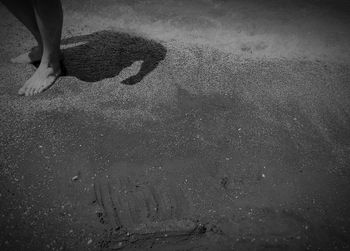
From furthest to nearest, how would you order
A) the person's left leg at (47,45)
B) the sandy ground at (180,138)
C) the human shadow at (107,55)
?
the human shadow at (107,55), the person's left leg at (47,45), the sandy ground at (180,138)

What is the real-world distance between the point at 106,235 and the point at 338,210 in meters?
1.71

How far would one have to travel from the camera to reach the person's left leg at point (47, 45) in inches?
93.7

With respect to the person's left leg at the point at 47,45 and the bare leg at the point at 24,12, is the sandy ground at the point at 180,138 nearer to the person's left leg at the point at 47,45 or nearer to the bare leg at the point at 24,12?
the person's left leg at the point at 47,45

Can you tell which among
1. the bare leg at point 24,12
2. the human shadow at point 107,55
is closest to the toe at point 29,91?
the human shadow at point 107,55

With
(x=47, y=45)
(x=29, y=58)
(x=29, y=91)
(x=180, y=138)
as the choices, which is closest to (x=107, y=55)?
(x=47, y=45)

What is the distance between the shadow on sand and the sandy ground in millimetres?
21

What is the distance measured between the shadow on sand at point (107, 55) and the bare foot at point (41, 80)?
169 mm

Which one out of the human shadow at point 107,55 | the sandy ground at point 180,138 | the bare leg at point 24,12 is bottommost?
the sandy ground at point 180,138

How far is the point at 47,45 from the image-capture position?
103 inches

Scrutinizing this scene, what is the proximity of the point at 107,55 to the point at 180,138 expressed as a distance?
1.47m

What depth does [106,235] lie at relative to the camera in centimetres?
182

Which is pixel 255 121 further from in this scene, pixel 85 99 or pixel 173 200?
pixel 85 99

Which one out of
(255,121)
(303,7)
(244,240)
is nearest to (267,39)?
(303,7)

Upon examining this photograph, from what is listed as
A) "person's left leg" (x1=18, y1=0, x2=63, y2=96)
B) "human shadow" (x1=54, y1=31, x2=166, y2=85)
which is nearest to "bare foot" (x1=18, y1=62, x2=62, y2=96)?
"person's left leg" (x1=18, y1=0, x2=63, y2=96)
